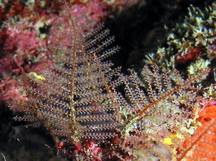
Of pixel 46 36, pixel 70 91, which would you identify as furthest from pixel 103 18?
Result: pixel 70 91

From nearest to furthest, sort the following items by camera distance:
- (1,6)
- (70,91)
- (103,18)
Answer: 1. (70,91)
2. (1,6)
3. (103,18)

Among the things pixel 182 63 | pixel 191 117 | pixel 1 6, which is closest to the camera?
pixel 191 117

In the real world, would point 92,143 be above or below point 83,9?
below

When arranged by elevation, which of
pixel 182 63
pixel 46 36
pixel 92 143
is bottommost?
pixel 92 143

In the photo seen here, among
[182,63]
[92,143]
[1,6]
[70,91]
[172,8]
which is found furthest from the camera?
[172,8]

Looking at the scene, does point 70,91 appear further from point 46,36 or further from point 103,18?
point 103,18

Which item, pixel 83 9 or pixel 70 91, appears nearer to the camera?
pixel 70 91

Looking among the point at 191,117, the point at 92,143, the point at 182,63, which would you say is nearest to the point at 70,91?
the point at 92,143

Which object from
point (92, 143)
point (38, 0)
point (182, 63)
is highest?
point (38, 0)

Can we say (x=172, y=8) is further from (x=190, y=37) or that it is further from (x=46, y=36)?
(x=46, y=36)
